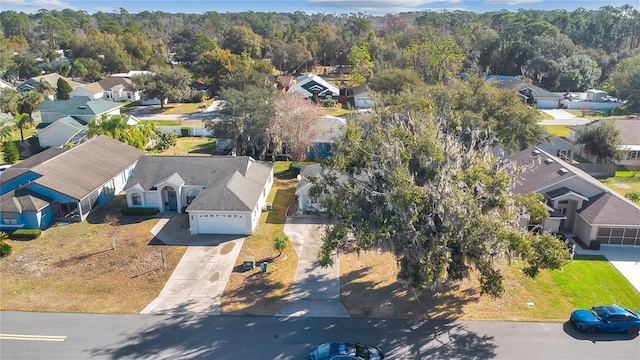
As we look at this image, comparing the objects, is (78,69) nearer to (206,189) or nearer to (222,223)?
(206,189)

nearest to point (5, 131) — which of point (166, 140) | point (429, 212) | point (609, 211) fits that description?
point (166, 140)

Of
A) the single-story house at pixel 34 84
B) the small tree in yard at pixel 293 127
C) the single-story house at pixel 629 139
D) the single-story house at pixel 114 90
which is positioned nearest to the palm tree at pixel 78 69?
the single-story house at pixel 34 84

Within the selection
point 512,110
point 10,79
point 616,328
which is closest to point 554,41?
point 512,110

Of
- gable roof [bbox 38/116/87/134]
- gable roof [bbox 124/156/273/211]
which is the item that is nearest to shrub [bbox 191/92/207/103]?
gable roof [bbox 38/116/87/134]

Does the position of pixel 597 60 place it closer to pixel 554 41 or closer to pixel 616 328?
pixel 554 41

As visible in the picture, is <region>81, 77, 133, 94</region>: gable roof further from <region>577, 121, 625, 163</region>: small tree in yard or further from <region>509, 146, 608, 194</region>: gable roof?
<region>577, 121, 625, 163</region>: small tree in yard

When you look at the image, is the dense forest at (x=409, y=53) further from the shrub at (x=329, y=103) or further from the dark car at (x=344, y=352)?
the dark car at (x=344, y=352)
